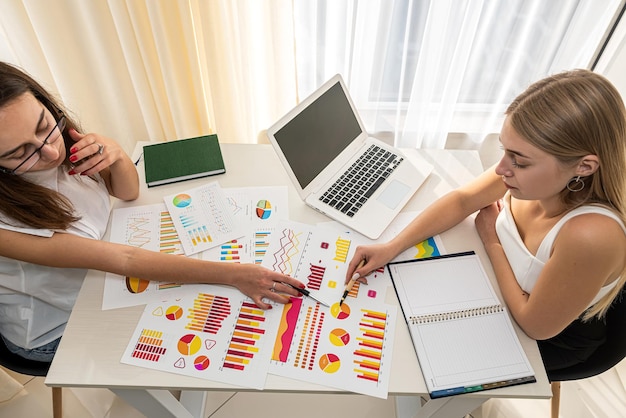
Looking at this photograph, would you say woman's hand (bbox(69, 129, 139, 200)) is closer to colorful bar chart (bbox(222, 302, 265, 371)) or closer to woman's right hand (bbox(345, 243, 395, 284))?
colorful bar chart (bbox(222, 302, 265, 371))

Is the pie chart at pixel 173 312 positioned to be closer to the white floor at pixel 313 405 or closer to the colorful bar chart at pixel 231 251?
the colorful bar chart at pixel 231 251

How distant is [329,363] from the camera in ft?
3.25

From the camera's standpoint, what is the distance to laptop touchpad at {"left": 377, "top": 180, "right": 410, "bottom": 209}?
1319 mm

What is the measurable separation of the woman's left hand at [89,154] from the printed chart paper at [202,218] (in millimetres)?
194

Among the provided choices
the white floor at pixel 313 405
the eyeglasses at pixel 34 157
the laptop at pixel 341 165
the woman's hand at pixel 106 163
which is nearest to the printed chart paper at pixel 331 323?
the laptop at pixel 341 165

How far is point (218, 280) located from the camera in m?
1.12

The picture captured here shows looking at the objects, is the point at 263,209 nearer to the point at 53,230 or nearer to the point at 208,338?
the point at 208,338

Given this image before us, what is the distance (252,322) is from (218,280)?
139 mm

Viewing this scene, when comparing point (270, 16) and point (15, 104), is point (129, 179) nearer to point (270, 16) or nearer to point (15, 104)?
point (15, 104)

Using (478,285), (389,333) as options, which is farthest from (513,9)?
(389,333)

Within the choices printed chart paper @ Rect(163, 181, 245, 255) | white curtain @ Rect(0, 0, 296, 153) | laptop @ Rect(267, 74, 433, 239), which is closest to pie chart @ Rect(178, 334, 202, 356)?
printed chart paper @ Rect(163, 181, 245, 255)

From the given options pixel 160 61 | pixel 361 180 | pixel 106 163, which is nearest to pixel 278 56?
pixel 160 61

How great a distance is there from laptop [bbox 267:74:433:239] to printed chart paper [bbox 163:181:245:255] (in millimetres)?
224

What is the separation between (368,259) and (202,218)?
1.57 ft
